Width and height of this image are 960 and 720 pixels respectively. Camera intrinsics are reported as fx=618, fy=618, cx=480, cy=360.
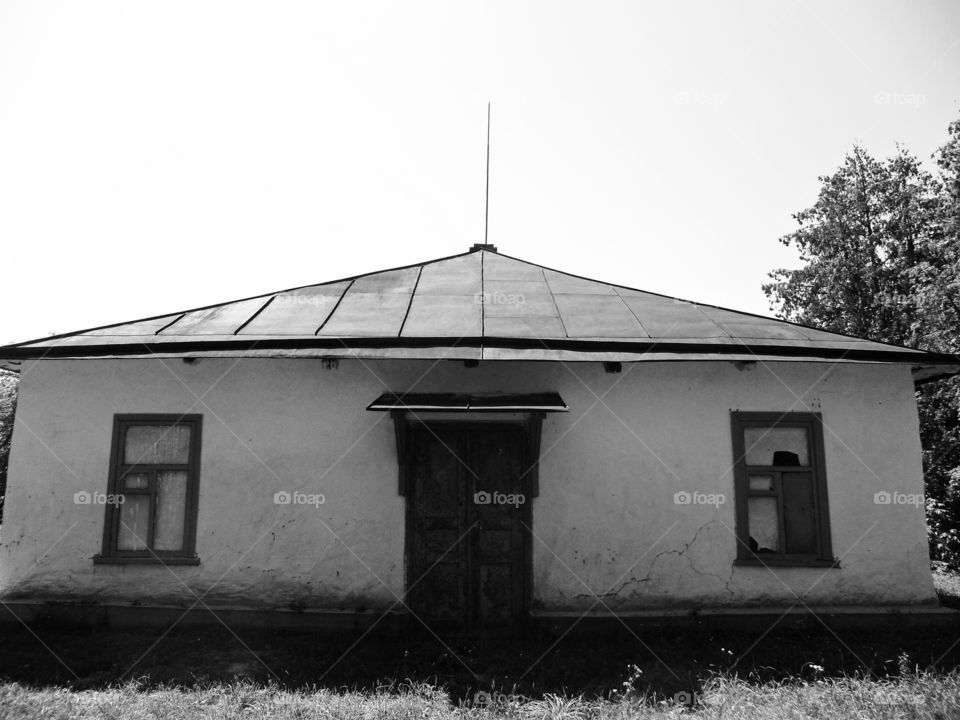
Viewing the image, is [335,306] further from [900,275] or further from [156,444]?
[900,275]

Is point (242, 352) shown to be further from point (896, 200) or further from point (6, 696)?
point (896, 200)

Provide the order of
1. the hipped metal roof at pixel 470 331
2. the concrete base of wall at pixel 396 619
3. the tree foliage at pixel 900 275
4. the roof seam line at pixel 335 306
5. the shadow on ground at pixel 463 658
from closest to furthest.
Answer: the shadow on ground at pixel 463 658
the concrete base of wall at pixel 396 619
the hipped metal roof at pixel 470 331
the roof seam line at pixel 335 306
the tree foliage at pixel 900 275

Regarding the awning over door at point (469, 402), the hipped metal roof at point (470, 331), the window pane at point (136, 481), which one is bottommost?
the window pane at point (136, 481)

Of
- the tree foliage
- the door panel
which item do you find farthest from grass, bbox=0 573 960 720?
the tree foliage

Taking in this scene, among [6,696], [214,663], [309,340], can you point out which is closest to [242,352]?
[309,340]

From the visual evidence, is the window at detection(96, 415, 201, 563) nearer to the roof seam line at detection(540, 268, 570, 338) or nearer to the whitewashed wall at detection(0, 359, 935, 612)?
the whitewashed wall at detection(0, 359, 935, 612)

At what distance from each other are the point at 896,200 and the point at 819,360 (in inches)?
648

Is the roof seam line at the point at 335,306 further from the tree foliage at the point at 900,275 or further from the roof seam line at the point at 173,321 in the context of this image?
the tree foliage at the point at 900,275

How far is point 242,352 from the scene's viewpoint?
6320 mm

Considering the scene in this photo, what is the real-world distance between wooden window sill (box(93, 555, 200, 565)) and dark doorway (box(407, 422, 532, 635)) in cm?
228

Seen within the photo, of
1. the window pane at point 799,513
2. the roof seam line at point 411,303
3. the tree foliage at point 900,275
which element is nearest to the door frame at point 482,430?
the roof seam line at point 411,303

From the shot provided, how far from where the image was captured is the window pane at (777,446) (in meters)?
6.65

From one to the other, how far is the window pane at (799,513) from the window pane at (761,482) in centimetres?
16

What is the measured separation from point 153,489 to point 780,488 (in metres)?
6.69
